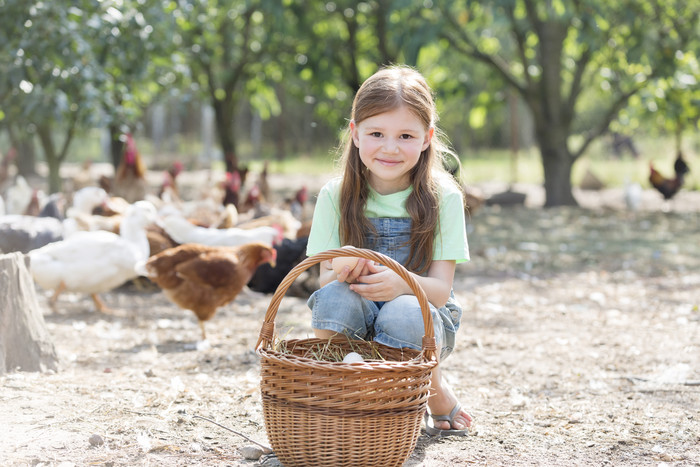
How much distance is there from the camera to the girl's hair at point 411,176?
267cm

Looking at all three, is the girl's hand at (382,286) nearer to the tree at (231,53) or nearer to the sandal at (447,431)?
the sandal at (447,431)

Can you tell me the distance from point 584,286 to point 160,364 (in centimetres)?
382

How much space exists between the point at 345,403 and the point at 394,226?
0.81 m

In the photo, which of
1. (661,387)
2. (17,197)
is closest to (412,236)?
(661,387)

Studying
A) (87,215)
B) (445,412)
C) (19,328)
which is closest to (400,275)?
(445,412)

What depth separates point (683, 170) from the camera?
39.6 ft

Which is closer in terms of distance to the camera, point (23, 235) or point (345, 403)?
point (345, 403)

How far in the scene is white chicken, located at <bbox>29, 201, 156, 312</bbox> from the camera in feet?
16.6

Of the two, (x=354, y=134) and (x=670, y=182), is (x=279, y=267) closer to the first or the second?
(x=354, y=134)

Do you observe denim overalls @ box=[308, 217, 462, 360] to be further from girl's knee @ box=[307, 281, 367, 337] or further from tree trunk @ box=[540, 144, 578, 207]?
tree trunk @ box=[540, 144, 578, 207]

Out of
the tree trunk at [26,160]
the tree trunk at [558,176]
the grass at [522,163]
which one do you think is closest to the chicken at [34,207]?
the tree trunk at [558,176]

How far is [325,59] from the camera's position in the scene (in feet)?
37.4

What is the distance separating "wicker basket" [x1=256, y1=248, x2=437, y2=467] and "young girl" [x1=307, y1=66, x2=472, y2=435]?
26 cm

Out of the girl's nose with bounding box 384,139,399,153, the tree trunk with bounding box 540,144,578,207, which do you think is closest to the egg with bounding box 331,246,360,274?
the girl's nose with bounding box 384,139,399,153
